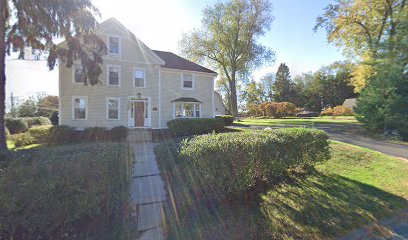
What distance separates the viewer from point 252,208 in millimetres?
4297

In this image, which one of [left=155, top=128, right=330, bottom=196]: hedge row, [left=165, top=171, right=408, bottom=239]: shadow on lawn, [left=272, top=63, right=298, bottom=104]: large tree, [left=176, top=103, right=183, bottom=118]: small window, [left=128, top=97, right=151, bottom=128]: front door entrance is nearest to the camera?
[left=165, top=171, right=408, bottom=239]: shadow on lawn

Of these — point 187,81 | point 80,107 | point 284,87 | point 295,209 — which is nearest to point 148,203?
point 295,209

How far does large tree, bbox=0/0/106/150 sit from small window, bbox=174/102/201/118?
338 inches

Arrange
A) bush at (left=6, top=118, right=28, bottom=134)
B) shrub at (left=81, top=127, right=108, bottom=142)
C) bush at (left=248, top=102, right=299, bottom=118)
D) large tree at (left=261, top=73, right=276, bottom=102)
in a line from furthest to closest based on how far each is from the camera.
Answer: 1. large tree at (left=261, top=73, right=276, bottom=102)
2. bush at (left=248, top=102, right=299, bottom=118)
3. bush at (left=6, top=118, right=28, bottom=134)
4. shrub at (left=81, top=127, right=108, bottom=142)

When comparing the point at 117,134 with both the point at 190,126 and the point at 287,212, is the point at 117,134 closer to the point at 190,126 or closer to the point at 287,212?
the point at 190,126

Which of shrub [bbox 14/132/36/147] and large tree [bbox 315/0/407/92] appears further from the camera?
large tree [bbox 315/0/407/92]

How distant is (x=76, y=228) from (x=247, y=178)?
3.05 m

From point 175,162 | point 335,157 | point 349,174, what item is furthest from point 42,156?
point 335,157

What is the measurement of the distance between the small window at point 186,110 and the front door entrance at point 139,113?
2.84 m

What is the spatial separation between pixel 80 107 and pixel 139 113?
4.31m

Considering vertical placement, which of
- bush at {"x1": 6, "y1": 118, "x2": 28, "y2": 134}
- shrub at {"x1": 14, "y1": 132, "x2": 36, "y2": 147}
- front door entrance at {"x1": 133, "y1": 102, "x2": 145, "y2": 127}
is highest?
front door entrance at {"x1": 133, "y1": 102, "x2": 145, "y2": 127}

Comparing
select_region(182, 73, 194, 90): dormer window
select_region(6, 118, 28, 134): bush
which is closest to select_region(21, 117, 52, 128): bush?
select_region(6, 118, 28, 134): bush

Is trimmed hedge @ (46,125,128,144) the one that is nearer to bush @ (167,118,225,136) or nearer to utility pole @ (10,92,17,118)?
bush @ (167,118,225,136)

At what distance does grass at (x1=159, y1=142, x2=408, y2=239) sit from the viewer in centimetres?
360
